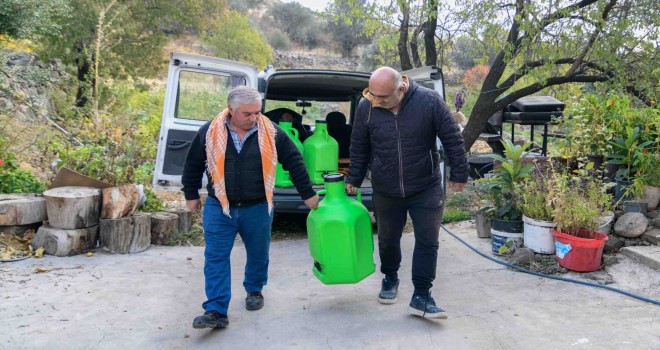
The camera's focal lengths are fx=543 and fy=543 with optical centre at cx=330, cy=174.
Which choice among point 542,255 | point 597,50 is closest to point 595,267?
point 542,255

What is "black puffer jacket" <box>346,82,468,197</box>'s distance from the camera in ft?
11.5

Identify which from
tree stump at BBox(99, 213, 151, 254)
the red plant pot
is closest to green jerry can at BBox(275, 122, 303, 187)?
tree stump at BBox(99, 213, 151, 254)

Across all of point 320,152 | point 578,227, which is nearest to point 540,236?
point 578,227

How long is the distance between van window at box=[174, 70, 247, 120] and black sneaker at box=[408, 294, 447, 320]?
133 inches

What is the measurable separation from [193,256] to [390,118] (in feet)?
9.14

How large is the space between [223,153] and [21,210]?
2954 millimetres

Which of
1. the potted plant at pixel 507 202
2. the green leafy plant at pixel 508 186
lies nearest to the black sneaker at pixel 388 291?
the potted plant at pixel 507 202

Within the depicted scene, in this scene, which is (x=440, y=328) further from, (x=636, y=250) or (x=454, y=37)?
(x=454, y=37)

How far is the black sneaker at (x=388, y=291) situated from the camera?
3.94 metres

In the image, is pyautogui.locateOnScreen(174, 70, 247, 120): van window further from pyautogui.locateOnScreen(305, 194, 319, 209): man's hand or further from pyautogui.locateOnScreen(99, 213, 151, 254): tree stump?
pyautogui.locateOnScreen(305, 194, 319, 209): man's hand

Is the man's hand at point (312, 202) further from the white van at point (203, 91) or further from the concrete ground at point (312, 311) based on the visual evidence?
the white van at point (203, 91)

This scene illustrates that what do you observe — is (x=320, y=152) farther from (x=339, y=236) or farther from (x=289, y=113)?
(x=339, y=236)

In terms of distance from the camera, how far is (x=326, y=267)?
3.79 m

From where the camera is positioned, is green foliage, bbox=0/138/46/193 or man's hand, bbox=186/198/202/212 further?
green foliage, bbox=0/138/46/193
